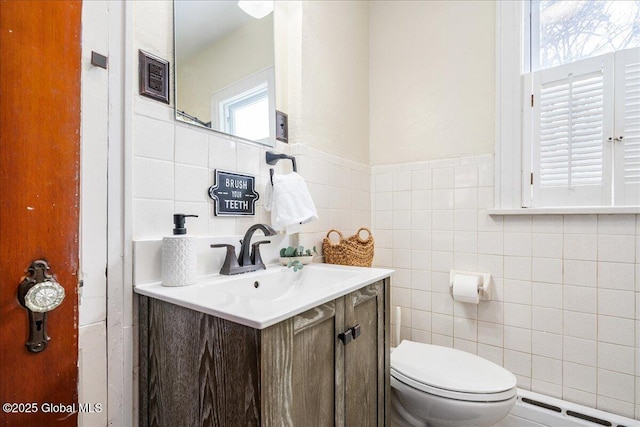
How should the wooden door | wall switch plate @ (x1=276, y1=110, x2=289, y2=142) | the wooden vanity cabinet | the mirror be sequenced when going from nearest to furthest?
1. the wooden door
2. the wooden vanity cabinet
3. the mirror
4. wall switch plate @ (x1=276, y1=110, x2=289, y2=142)

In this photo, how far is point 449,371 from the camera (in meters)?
1.18

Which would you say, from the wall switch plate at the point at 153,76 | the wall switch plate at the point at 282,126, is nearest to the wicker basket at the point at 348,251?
the wall switch plate at the point at 282,126

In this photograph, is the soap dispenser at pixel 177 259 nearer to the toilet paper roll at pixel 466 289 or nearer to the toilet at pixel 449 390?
the toilet at pixel 449 390

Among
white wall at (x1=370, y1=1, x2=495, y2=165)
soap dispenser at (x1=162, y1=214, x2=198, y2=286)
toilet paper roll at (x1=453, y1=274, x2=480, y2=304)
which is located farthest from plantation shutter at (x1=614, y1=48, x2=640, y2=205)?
soap dispenser at (x1=162, y1=214, x2=198, y2=286)

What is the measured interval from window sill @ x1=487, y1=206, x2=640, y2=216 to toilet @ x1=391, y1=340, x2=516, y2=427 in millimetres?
687

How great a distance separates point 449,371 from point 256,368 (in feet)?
3.05

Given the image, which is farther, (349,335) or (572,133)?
(572,133)

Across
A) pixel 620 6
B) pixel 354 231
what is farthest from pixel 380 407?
pixel 620 6

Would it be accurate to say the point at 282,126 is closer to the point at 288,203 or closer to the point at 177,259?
the point at 288,203

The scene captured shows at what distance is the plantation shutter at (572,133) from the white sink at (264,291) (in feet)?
3.14

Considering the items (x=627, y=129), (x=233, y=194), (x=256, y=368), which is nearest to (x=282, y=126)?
(x=233, y=194)

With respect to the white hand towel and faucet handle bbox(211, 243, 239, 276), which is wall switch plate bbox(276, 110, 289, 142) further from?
faucet handle bbox(211, 243, 239, 276)

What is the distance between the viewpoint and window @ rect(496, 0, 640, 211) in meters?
1.26

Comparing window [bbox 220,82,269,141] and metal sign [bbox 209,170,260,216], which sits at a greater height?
window [bbox 220,82,269,141]
